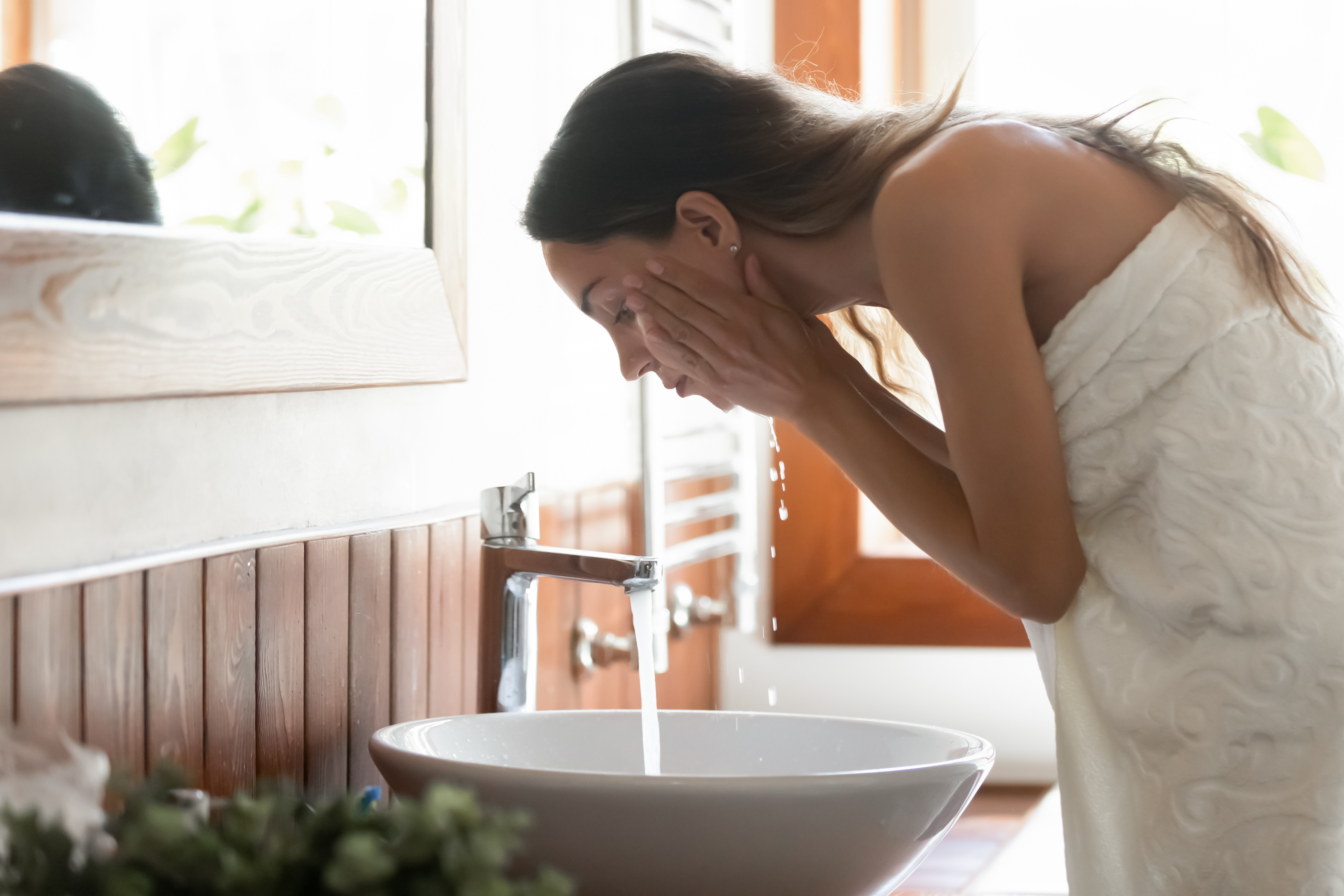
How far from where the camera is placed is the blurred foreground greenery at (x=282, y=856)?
0.52m

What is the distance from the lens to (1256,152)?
2.13 m

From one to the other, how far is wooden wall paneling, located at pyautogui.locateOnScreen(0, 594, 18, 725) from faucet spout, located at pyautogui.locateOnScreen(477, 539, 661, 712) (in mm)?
445

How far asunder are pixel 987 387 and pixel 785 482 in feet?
4.36

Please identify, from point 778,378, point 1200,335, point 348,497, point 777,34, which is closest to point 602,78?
point 778,378

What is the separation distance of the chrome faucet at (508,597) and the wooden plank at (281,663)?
0.19m

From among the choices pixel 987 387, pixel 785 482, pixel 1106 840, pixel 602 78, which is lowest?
pixel 1106 840

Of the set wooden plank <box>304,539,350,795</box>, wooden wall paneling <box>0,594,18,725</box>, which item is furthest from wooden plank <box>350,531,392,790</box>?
wooden wall paneling <box>0,594,18,725</box>

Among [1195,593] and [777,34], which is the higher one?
[777,34]

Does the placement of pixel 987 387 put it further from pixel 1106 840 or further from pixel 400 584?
pixel 400 584

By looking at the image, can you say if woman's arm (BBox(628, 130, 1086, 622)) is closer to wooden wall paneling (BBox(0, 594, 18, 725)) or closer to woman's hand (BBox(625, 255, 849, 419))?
woman's hand (BBox(625, 255, 849, 419))

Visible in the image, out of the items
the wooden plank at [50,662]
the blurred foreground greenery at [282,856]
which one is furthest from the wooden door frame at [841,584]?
the blurred foreground greenery at [282,856]

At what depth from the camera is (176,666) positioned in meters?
0.88

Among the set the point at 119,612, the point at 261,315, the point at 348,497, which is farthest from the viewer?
the point at 348,497

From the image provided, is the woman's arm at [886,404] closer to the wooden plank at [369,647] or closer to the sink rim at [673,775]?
the sink rim at [673,775]
